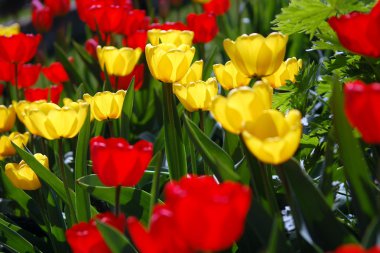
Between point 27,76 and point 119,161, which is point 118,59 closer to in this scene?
point 27,76

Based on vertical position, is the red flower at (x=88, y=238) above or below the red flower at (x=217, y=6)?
above

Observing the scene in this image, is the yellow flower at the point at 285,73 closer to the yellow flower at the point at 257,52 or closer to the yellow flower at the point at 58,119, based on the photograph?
the yellow flower at the point at 257,52

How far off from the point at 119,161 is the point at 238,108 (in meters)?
0.26

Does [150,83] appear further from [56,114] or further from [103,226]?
[103,226]

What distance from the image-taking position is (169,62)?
6.22ft

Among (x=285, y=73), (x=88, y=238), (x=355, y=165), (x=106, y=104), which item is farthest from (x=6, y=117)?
(x=355, y=165)

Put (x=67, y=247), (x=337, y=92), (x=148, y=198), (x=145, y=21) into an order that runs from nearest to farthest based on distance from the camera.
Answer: (x=337, y=92) < (x=148, y=198) < (x=67, y=247) < (x=145, y=21)

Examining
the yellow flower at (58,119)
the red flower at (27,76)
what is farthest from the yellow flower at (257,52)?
the red flower at (27,76)

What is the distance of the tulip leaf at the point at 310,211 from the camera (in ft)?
4.74

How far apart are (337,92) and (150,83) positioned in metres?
2.02

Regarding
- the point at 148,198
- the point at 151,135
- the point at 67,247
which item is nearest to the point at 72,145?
the point at 151,135

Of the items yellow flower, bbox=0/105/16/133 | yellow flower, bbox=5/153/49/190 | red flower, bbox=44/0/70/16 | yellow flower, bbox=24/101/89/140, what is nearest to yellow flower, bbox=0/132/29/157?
yellow flower, bbox=0/105/16/133

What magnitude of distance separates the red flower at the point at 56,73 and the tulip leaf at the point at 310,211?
210 cm

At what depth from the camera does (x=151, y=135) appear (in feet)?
10.2
